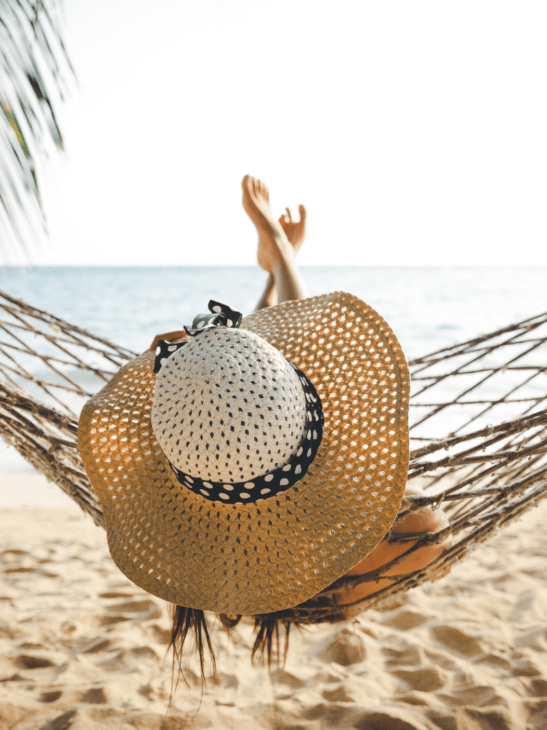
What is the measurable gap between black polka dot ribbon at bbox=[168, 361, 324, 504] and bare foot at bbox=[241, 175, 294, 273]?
37.6 inches

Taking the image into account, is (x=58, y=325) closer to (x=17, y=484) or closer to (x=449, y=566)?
(x=449, y=566)

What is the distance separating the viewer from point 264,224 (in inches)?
64.9

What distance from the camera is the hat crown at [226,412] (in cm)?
62

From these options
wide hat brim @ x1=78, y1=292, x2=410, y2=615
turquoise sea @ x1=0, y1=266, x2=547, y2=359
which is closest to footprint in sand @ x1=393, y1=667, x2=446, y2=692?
wide hat brim @ x1=78, y1=292, x2=410, y2=615

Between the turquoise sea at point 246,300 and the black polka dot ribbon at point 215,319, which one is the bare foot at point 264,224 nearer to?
the black polka dot ribbon at point 215,319

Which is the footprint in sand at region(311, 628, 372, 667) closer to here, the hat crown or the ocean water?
the hat crown

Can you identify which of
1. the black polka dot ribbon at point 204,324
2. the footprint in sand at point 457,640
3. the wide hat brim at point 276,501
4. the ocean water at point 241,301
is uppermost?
the ocean water at point 241,301

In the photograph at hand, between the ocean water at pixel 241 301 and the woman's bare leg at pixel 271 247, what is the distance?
2414mm

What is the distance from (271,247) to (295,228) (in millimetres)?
335

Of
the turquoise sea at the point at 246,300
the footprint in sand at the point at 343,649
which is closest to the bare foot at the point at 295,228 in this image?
the footprint in sand at the point at 343,649

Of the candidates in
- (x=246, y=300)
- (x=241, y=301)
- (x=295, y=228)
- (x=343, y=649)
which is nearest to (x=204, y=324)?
(x=343, y=649)

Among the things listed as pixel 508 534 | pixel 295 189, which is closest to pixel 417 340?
pixel 508 534

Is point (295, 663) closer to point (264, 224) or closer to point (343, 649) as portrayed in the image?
point (343, 649)

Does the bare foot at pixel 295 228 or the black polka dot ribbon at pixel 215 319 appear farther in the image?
the bare foot at pixel 295 228
